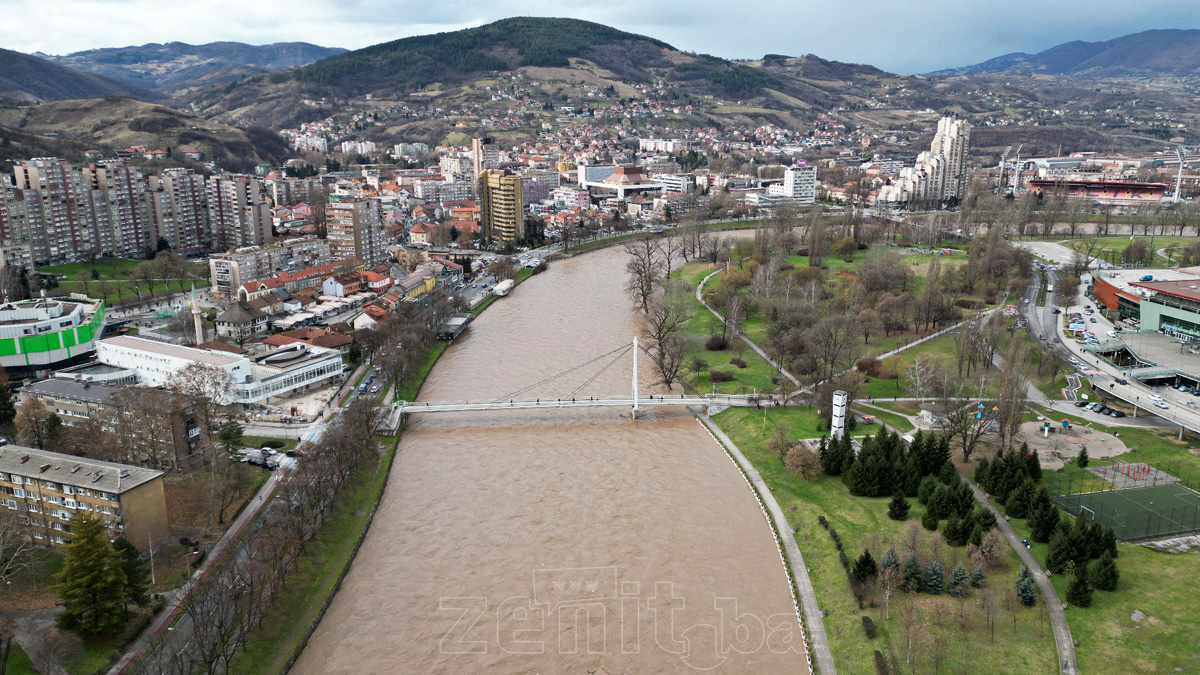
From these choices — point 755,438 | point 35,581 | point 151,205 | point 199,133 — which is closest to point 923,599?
point 755,438

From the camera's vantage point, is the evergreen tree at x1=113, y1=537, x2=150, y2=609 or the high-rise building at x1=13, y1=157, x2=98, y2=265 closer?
the evergreen tree at x1=113, y1=537, x2=150, y2=609

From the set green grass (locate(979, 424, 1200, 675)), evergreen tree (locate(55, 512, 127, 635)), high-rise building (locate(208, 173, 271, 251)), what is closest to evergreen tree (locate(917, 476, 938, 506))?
green grass (locate(979, 424, 1200, 675))

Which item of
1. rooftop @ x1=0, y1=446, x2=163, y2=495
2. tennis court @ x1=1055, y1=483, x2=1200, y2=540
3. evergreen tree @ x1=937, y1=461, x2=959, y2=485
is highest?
rooftop @ x1=0, y1=446, x2=163, y2=495

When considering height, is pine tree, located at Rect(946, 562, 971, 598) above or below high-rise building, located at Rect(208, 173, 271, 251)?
below

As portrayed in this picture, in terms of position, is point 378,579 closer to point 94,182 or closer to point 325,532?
point 325,532

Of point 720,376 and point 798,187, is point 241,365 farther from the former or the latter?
point 798,187

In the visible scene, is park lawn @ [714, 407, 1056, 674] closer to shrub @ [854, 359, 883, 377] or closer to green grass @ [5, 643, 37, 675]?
shrub @ [854, 359, 883, 377]
